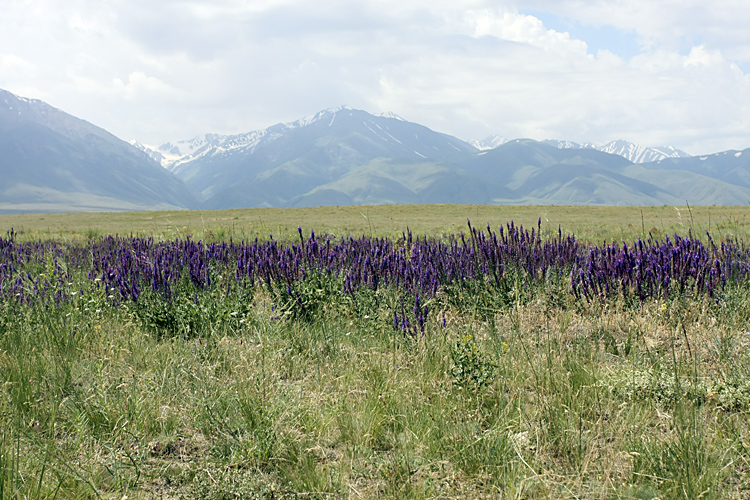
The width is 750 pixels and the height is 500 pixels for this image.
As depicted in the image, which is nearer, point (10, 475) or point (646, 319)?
point (10, 475)

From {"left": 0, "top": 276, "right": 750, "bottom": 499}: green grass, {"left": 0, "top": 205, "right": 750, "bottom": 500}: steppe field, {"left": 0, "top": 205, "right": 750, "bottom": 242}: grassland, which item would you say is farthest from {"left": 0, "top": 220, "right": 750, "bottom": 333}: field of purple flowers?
{"left": 0, "top": 276, "right": 750, "bottom": 499}: green grass

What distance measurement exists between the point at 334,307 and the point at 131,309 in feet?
6.75

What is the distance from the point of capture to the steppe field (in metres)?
2.52

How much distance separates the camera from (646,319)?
4.60 metres

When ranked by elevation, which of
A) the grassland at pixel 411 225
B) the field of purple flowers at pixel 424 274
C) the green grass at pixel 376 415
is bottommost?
the green grass at pixel 376 415

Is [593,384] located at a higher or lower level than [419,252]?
lower

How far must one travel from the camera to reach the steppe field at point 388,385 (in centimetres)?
252

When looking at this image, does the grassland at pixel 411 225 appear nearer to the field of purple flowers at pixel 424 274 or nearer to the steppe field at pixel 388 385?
the field of purple flowers at pixel 424 274

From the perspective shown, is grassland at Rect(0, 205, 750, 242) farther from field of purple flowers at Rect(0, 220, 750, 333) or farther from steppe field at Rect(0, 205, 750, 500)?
steppe field at Rect(0, 205, 750, 500)

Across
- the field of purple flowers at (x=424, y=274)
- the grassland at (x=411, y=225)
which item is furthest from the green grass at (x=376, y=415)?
the grassland at (x=411, y=225)

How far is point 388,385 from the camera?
3344 millimetres

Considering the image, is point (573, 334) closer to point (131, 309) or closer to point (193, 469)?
point (193, 469)

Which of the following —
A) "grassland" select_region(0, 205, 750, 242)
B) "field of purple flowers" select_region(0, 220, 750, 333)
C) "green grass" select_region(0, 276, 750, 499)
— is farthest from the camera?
"grassland" select_region(0, 205, 750, 242)

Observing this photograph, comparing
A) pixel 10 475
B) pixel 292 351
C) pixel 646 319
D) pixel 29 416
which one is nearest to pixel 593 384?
pixel 646 319
